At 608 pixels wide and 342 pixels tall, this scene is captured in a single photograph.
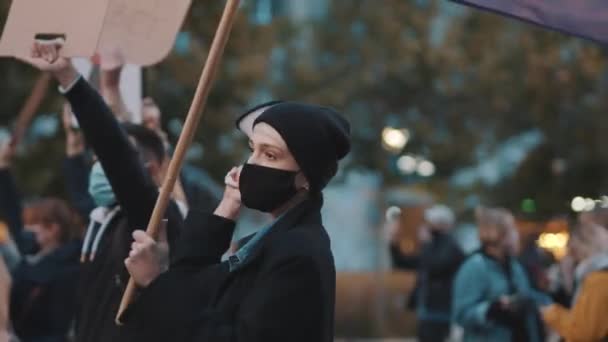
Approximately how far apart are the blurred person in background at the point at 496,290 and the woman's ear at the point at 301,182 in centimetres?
694

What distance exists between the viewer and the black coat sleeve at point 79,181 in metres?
8.48

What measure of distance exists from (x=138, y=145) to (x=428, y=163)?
35787 mm

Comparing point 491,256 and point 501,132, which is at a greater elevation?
point 501,132

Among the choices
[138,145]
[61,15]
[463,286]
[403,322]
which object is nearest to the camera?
[61,15]

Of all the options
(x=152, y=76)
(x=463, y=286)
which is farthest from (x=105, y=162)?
(x=152, y=76)

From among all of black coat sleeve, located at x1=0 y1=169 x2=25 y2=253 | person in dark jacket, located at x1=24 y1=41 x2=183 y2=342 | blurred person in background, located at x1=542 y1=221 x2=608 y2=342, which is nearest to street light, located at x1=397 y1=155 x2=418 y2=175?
black coat sleeve, located at x1=0 y1=169 x2=25 y2=253

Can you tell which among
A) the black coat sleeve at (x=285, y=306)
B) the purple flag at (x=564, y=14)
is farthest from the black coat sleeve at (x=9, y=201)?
the black coat sleeve at (x=285, y=306)

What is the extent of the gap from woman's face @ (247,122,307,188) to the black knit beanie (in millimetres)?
18

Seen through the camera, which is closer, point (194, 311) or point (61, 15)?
point (194, 311)

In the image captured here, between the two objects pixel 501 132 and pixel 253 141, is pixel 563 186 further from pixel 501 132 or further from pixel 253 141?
pixel 253 141

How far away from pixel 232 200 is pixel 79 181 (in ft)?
12.5

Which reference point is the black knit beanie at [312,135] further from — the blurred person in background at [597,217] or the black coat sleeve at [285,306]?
the blurred person in background at [597,217]

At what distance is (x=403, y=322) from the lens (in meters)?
28.1

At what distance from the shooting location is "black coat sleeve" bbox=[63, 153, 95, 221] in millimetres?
8477
